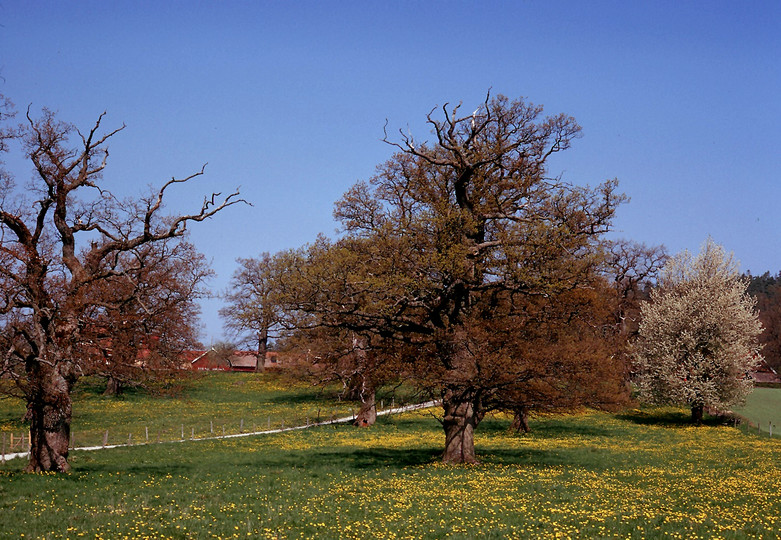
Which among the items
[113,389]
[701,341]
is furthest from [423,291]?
[113,389]

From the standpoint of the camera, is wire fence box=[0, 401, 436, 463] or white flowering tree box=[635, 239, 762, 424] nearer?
wire fence box=[0, 401, 436, 463]

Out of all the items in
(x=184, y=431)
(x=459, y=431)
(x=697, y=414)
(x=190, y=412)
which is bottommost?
(x=697, y=414)

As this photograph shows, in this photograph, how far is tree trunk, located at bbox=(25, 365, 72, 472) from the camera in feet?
81.0

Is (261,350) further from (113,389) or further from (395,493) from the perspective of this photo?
(395,493)

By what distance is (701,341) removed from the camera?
52.9m

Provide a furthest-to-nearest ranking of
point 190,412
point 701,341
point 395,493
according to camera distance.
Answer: point 190,412 → point 701,341 → point 395,493

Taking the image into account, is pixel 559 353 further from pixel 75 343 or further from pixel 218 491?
pixel 75 343

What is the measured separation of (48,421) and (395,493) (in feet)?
42.2

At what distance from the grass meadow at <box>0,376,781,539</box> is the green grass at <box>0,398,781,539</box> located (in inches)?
2.3

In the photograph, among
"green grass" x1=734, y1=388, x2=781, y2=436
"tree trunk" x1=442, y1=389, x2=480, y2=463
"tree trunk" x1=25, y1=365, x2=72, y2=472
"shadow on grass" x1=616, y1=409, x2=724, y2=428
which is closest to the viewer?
"tree trunk" x1=25, y1=365, x2=72, y2=472

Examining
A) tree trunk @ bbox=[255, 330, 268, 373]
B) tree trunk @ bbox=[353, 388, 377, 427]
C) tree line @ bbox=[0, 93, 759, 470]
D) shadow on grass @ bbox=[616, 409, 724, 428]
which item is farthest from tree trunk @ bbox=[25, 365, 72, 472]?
tree trunk @ bbox=[255, 330, 268, 373]

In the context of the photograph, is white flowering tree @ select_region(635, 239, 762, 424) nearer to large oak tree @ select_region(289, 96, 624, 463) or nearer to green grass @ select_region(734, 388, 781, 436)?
green grass @ select_region(734, 388, 781, 436)

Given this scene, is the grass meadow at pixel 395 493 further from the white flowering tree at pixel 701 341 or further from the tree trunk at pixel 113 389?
the tree trunk at pixel 113 389

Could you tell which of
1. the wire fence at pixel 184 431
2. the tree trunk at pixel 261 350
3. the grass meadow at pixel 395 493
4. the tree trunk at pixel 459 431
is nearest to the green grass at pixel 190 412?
the wire fence at pixel 184 431
